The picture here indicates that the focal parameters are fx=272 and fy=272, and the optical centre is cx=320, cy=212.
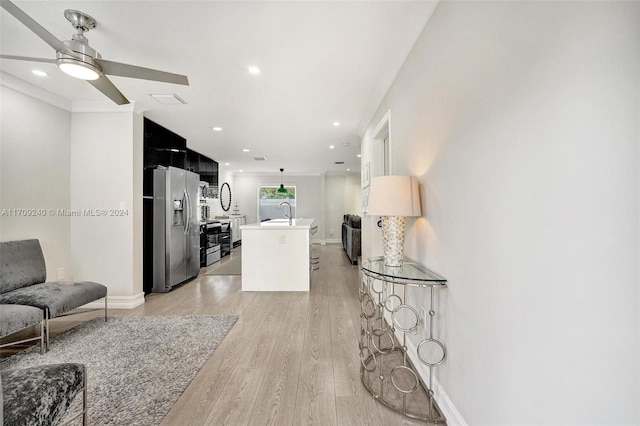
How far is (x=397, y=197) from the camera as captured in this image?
178cm

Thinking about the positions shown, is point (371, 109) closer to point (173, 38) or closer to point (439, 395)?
point (173, 38)

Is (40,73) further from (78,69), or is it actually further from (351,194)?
(351,194)

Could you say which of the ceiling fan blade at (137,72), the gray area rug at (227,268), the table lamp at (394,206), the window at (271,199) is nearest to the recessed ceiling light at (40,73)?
the ceiling fan blade at (137,72)

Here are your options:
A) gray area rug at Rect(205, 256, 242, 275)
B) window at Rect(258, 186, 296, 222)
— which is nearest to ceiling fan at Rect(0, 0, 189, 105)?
gray area rug at Rect(205, 256, 242, 275)

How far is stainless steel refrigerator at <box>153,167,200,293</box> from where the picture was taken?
13.1 ft

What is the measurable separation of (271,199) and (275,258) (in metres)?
5.86

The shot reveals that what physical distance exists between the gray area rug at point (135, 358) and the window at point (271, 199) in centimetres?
671

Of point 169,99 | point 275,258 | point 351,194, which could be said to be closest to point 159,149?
point 169,99

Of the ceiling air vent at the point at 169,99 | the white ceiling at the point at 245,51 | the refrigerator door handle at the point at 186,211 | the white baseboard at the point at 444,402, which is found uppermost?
the ceiling air vent at the point at 169,99

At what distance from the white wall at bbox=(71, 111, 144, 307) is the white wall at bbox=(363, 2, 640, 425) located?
361 centimetres

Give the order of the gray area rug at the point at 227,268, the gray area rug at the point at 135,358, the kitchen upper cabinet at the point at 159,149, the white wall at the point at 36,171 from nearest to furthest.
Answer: the gray area rug at the point at 135,358, the white wall at the point at 36,171, the kitchen upper cabinet at the point at 159,149, the gray area rug at the point at 227,268

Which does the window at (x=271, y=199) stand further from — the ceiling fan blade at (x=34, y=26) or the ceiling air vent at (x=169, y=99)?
the ceiling fan blade at (x=34, y=26)

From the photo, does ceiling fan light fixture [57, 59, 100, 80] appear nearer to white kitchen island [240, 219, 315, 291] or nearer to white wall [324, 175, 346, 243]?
white kitchen island [240, 219, 315, 291]

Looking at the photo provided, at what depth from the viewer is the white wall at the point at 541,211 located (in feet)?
2.16
